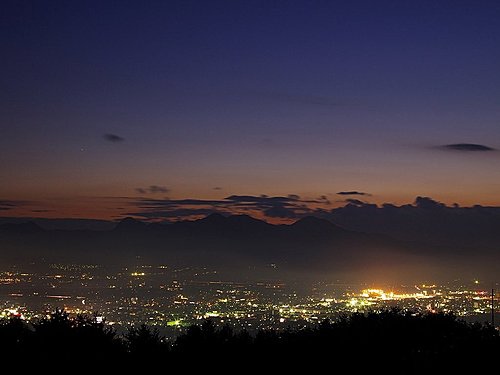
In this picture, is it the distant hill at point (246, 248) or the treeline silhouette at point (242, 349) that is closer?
the treeline silhouette at point (242, 349)

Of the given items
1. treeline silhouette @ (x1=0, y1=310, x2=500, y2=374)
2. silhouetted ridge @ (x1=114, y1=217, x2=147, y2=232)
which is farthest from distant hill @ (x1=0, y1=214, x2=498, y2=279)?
treeline silhouette @ (x1=0, y1=310, x2=500, y2=374)

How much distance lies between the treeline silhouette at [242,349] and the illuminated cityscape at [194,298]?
7991 mm

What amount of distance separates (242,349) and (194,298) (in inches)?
1706

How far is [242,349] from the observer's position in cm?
1411

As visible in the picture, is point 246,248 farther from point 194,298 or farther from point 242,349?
point 242,349

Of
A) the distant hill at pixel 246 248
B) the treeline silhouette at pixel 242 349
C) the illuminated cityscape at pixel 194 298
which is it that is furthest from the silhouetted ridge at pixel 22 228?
the treeline silhouette at pixel 242 349

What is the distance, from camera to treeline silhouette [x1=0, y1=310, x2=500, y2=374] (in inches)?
496

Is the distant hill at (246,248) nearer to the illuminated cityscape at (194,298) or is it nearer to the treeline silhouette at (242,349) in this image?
the illuminated cityscape at (194,298)

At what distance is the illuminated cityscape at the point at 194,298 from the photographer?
37.8 meters

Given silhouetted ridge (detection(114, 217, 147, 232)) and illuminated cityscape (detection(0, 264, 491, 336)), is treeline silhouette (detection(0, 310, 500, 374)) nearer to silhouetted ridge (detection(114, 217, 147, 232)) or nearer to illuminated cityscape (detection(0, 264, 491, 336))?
illuminated cityscape (detection(0, 264, 491, 336))

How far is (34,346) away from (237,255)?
110 meters

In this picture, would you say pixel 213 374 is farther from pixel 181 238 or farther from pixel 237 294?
pixel 181 238

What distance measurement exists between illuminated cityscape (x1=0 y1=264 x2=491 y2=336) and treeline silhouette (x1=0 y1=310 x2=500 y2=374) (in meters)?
7.99

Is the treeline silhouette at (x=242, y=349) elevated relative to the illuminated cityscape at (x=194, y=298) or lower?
elevated
